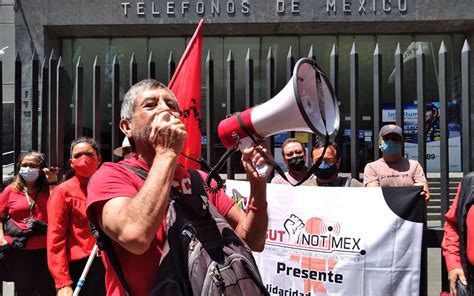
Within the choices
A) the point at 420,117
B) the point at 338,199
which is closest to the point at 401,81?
the point at 420,117

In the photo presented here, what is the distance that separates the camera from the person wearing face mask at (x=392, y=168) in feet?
14.9

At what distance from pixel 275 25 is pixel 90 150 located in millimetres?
12173

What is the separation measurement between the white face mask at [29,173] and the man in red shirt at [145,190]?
2965mm

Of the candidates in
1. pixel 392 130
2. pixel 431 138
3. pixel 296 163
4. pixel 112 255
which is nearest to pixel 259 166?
pixel 112 255

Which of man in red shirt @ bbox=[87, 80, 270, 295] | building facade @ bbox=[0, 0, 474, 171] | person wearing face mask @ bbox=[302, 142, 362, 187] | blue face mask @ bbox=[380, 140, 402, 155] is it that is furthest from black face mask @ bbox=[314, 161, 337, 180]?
building facade @ bbox=[0, 0, 474, 171]

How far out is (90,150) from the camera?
A: 4336 mm

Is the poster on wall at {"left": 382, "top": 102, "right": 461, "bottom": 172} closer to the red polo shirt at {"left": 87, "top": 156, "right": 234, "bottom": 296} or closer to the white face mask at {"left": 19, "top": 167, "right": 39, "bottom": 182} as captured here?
the white face mask at {"left": 19, "top": 167, "right": 39, "bottom": 182}

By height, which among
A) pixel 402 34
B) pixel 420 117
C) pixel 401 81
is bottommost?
pixel 420 117

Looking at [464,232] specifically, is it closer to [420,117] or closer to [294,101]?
[420,117]

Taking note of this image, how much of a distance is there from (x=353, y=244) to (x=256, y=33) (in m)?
13.2

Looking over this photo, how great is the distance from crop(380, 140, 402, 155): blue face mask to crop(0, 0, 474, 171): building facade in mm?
9823

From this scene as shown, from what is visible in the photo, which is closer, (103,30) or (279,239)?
(279,239)

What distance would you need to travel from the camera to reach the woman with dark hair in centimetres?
459

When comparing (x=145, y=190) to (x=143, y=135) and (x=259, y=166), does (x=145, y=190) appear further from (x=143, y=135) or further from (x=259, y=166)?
(x=259, y=166)
